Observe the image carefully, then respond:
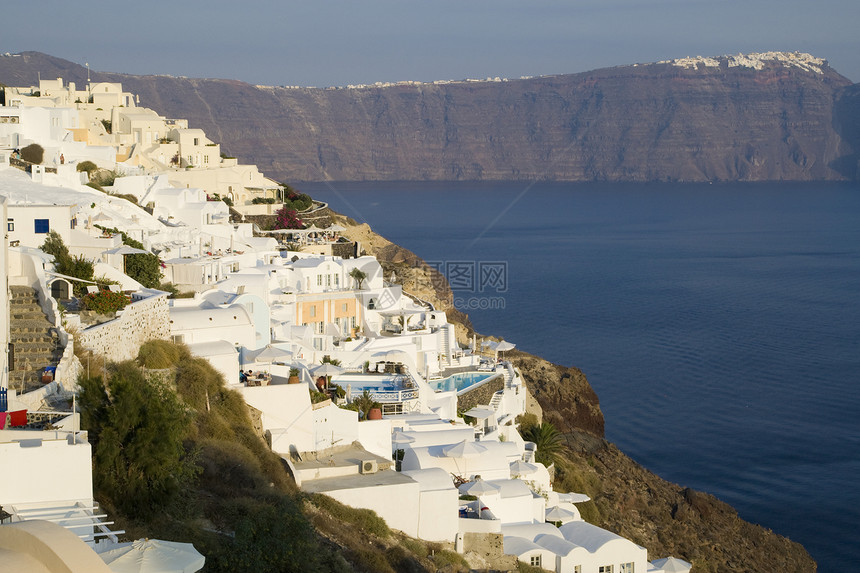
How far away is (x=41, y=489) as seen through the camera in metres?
8.15

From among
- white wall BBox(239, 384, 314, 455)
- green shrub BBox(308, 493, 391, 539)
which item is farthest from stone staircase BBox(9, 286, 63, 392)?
green shrub BBox(308, 493, 391, 539)

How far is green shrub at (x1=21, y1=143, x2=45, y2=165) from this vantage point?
25.4m

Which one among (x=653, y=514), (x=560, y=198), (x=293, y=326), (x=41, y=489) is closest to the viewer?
(x=41, y=489)

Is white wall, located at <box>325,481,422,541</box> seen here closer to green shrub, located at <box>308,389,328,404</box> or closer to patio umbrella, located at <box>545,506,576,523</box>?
green shrub, located at <box>308,389,328,404</box>

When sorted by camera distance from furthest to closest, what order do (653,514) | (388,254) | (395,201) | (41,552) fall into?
(395,201), (388,254), (653,514), (41,552)

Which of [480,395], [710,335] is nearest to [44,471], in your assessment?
[480,395]

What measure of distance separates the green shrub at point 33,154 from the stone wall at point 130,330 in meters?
12.0

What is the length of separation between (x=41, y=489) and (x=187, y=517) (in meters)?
2.01

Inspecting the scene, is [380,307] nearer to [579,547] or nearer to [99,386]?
[579,547]

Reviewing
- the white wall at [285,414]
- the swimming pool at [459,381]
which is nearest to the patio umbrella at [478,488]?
the white wall at [285,414]

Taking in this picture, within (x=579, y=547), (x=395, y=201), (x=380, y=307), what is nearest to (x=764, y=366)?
(x=380, y=307)

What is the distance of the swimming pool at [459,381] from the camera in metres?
22.0

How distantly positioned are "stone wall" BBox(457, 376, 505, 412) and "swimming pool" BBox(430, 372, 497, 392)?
21cm

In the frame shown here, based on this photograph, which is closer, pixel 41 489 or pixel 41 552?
pixel 41 552
